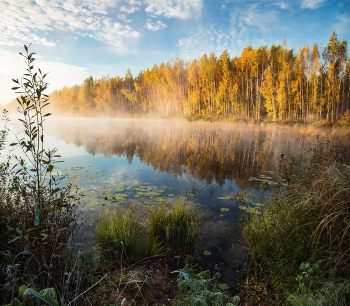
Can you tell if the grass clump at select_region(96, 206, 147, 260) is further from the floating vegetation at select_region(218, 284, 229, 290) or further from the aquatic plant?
the floating vegetation at select_region(218, 284, 229, 290)

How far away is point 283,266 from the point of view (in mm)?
3068

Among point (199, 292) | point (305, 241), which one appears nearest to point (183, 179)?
point (305, 241)

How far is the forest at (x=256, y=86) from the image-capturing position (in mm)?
31188

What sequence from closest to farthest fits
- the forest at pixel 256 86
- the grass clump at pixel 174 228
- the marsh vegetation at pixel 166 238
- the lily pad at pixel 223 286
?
the marsh vegetation at pixel 166 238 < the lily pad at pixel 223 286 < the grass clump at pixel 174 228 < the forest at pixel 256 86

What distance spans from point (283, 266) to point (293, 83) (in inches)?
1478

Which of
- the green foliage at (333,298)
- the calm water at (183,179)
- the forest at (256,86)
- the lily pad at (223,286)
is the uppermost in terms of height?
the forest at (256,86)

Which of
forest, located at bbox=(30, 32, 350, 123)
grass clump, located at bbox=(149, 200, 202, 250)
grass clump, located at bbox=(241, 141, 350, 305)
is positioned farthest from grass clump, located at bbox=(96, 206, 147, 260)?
forest, located at bbox=(30, 32, 350, 123)

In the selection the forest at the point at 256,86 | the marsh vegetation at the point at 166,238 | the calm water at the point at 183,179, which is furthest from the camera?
the forest at the point at 256,86

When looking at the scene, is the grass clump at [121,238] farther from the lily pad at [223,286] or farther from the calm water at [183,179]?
the lily pad at [223,286]

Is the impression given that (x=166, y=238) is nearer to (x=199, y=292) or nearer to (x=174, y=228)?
(x=174, y=228)

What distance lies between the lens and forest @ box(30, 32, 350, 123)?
102ft

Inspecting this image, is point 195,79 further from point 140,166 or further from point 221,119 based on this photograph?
point 140,166

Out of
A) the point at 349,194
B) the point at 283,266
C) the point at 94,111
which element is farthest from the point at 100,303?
the point at 94,111

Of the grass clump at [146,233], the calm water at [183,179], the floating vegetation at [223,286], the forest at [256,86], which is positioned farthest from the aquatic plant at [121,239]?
the forest at [256,86]
